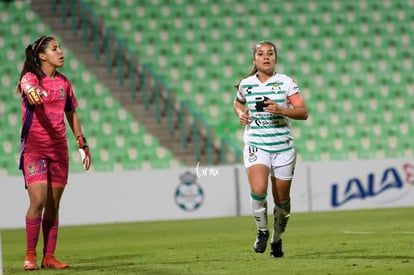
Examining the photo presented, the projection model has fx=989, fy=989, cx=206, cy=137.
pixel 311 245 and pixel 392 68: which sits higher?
pixel 392 68

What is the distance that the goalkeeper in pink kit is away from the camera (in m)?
8.41

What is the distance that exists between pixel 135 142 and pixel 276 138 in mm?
11620

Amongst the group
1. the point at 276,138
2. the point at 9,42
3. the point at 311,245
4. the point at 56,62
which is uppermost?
the point at 9,42

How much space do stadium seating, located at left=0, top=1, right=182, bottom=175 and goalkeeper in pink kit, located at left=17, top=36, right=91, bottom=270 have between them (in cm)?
1069

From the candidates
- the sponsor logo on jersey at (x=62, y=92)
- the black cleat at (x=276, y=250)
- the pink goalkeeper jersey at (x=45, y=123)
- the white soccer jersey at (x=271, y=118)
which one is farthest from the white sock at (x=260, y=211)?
the sponsor logo on jersey at (x=62, y=92)

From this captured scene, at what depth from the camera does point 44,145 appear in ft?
27.8

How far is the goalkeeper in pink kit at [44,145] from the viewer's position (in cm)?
841

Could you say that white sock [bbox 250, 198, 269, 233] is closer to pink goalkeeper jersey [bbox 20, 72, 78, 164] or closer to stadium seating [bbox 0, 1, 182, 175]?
pink goalkeeper jersey [bbox 20, 72, 78, 164]

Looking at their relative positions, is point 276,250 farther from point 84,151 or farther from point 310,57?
point 310,57

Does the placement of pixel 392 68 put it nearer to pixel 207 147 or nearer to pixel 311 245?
pixel 207 147

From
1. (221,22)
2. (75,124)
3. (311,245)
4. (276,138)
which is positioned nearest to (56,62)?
(75,124)

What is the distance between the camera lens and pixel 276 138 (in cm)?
858

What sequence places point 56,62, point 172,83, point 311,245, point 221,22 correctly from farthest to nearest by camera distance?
point 221,22 → point 172,83 → point 311,245 → point 56,62

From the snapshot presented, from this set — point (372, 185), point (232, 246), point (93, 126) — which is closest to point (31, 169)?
point (232, 246)
